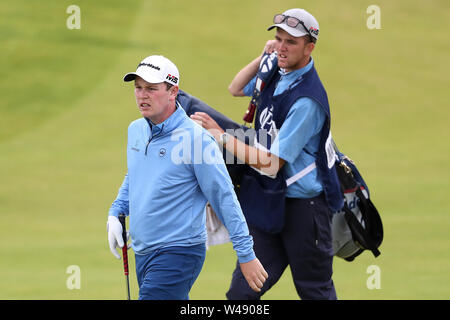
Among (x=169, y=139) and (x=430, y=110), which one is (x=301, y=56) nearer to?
(x=169, y=139)

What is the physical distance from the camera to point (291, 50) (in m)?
5.91

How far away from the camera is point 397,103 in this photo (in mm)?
15750

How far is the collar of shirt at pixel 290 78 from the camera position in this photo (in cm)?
589

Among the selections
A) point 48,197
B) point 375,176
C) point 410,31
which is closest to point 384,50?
point 410,31

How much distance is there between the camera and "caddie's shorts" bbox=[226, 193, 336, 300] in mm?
6035

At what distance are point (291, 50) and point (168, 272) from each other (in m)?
1.91

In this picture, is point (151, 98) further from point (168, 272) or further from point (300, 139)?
→ point (300, 139)

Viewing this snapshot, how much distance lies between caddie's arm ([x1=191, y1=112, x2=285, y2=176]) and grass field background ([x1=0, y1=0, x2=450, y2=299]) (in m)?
2.55

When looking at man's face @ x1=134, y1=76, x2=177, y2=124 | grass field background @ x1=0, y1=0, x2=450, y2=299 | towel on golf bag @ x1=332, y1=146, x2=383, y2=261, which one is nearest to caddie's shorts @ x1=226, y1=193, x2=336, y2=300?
towel on golf bag @ x1=332, y1=146, x2=383, y2=261

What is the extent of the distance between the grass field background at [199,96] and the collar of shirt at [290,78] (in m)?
2.82

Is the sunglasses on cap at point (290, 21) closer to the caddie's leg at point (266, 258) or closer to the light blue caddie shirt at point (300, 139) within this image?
the light blue caddie shirt at point (300, 139)

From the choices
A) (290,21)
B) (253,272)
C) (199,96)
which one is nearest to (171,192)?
(253,272)
